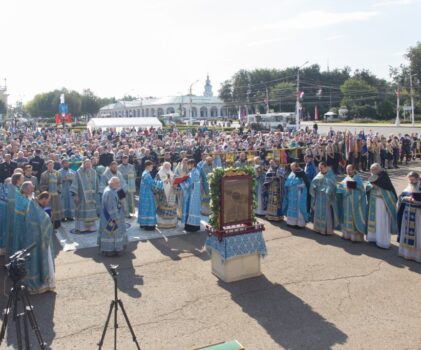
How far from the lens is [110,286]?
24.9ft

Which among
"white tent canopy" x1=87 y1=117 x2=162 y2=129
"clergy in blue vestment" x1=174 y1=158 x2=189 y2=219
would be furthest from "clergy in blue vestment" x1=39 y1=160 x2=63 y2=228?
"white tent canopy" x1=87 y1=117 x2=162 y2=129

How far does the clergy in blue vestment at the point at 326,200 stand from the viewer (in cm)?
1031

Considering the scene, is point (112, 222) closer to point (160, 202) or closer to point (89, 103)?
point (160, 202)

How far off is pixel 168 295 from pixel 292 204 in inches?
196

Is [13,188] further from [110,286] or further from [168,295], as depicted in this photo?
[168,295]

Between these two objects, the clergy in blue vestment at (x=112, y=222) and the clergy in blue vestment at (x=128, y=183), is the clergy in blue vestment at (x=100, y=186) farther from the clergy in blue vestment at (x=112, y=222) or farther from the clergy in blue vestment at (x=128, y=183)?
the clergy in blue vestment at (x=112, y=222)

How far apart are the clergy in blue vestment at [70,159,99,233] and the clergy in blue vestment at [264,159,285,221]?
4.56 meters

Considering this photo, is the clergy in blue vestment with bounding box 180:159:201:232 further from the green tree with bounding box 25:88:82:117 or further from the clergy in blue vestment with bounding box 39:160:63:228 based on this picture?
the green tree with bounding box 25:88:82:117

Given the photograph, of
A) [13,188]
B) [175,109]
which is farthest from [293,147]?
[175,109]

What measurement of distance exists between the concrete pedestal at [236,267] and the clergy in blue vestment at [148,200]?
11.0ft

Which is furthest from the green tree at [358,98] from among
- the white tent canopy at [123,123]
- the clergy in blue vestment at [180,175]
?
the clergy in blue vestment at [180,175]

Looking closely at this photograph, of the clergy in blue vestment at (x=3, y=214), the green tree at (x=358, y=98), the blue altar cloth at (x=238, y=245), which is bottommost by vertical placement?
the blue altar cloth at (x=238, y=245)

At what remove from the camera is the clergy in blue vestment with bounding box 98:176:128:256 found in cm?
885

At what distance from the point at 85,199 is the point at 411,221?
7.40m
